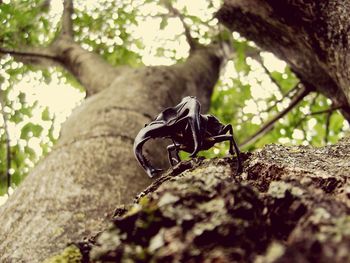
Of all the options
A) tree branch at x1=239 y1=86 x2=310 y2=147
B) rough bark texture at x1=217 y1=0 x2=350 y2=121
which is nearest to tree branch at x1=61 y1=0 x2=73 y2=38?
tree branch at x1=239 y1=86 x2=310 y2=147

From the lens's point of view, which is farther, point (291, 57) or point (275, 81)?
point (275, 81)

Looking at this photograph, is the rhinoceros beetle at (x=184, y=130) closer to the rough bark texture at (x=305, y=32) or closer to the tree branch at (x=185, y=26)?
the rough bark texture at (x=305, y=32)

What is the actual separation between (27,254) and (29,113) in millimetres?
2635

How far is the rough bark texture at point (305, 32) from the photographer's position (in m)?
1.75

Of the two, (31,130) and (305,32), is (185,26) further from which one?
(305,32)

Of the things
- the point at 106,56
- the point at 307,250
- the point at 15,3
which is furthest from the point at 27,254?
the point at 106,56

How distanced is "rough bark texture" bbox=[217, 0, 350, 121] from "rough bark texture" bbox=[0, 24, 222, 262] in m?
0.75

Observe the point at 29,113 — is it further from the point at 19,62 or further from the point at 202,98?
the point at 202,98

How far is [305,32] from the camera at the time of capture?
1957 millimetres

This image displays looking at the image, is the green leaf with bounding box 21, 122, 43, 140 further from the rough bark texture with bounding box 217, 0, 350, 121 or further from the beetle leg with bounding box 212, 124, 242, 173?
the beetle leg with bounding box 212, 124, 242, 173

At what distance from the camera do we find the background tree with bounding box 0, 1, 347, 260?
165cm

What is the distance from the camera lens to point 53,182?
1818mm

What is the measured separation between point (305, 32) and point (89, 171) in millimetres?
1180

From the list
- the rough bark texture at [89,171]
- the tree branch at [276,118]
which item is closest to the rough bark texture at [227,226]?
the rough bark texture at [89,171]
